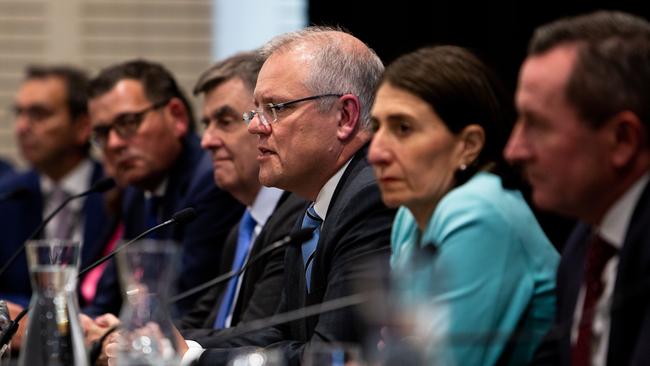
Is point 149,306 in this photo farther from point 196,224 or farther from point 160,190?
point 160,190

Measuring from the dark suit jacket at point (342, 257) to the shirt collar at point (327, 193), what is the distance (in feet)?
0.11

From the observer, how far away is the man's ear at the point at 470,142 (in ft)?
8.09

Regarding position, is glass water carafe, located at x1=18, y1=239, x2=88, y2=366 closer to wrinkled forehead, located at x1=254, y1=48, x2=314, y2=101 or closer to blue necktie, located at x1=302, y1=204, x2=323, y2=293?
blue necktie, located at x1=302, y1=204, x2=323, y2=293

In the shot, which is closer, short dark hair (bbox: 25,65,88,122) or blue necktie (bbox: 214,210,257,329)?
blue necktie (bbox: 214,210,257,329)

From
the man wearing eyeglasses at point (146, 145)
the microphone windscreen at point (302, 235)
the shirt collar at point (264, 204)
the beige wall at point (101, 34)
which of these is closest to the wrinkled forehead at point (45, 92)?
the beige wall at point (101, 34)

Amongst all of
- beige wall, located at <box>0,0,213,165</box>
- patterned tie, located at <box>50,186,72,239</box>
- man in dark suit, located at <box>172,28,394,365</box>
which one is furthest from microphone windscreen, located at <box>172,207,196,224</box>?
beige wall, located at <box>0,0,213,165</box>

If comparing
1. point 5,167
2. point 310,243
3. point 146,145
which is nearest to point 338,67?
point 310,243

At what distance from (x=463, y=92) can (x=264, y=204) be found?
4.73ft

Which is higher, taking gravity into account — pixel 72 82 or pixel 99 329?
pixel 99 329

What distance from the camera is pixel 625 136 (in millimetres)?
1974

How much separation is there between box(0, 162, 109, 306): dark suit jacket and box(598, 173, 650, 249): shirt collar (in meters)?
3.08

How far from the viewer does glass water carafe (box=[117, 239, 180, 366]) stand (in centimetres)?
205

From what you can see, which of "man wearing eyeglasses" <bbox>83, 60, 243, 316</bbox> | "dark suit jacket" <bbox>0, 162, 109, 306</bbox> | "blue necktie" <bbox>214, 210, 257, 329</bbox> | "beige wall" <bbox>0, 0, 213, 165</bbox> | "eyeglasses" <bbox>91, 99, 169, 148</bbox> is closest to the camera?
"blue necktie" <bbox>214, 210, 257, 329</bbox>

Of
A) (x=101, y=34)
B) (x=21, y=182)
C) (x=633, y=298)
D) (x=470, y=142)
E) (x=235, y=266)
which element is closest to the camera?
(x=633, y=298)
